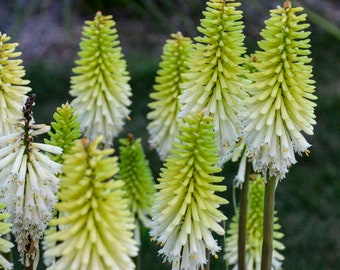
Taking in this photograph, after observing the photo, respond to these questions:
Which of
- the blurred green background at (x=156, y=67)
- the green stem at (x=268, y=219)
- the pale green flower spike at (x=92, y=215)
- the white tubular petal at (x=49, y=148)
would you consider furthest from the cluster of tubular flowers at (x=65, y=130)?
the blurred green background at (x=156, y=67)

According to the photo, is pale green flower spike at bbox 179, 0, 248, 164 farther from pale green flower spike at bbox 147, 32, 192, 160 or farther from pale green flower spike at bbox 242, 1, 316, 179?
pale green flower spike at bbox 147, 32, 192, 160

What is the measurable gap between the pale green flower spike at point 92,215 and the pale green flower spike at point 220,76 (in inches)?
37.1

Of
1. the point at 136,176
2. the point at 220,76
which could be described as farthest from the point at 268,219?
the point at 136,176

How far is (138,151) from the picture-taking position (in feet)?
11.3

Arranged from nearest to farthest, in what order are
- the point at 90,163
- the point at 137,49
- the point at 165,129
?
the point at 90,163
the point at 165,129
the point at 137,49

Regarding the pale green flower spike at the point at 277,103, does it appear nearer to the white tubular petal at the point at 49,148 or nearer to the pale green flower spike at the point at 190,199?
the pale green flower spike at the point at 190,199

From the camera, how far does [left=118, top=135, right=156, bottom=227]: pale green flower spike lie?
3.45 m

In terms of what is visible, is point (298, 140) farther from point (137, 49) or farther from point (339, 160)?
point (137, 49)

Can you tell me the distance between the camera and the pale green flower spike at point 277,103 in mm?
2592

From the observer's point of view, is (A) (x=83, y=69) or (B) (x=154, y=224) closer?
(B) (x=154, y=224)

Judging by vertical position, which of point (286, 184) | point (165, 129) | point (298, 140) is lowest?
point (298, 140)

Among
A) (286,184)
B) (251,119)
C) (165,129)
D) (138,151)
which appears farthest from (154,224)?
(286,184)

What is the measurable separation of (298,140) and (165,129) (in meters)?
1.12

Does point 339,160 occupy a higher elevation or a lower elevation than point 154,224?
higher
